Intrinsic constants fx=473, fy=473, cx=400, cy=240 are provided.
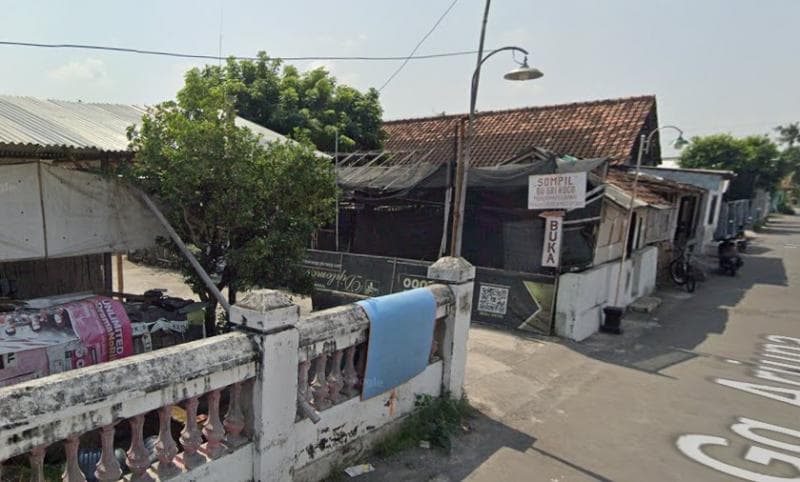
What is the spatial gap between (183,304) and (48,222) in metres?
1.93

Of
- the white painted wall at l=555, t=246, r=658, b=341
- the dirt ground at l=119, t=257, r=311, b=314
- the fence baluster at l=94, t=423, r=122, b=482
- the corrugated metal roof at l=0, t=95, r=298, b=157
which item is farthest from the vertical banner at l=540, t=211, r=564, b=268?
the fence baluster at l=94, t=423, r=122, b=482

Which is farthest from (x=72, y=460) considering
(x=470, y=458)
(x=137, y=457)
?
(x=470, y=458)

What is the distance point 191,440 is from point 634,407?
5198 mm

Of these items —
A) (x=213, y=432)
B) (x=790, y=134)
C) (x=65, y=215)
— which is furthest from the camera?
(x=790, y=134)

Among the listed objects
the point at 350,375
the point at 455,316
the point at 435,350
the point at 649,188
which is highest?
the point at 649,188

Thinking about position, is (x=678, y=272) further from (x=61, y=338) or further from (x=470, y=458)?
(x=61, y=338)

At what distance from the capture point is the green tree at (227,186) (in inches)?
224

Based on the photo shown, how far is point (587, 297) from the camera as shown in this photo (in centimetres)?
878

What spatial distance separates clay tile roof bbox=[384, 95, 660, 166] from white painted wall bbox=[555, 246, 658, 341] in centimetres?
562

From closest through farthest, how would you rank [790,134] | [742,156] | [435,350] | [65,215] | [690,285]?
[435,350]
[65,215]
[690,285]
[742,156]
[790,134]

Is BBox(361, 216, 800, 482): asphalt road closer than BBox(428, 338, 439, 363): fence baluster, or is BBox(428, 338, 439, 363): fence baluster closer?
BBox(361, 216, 800, 482): asphalt road

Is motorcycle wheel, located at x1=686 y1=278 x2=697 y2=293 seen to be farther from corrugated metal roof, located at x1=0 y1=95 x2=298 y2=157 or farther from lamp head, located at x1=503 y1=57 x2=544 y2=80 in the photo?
corrugated metal roof, located at x1=0 y1=95 x2=298 y2=157

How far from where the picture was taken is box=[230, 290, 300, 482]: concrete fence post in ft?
10.5

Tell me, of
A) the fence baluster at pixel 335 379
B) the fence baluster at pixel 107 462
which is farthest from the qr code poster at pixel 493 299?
the fence baluster at pixel 107 462
